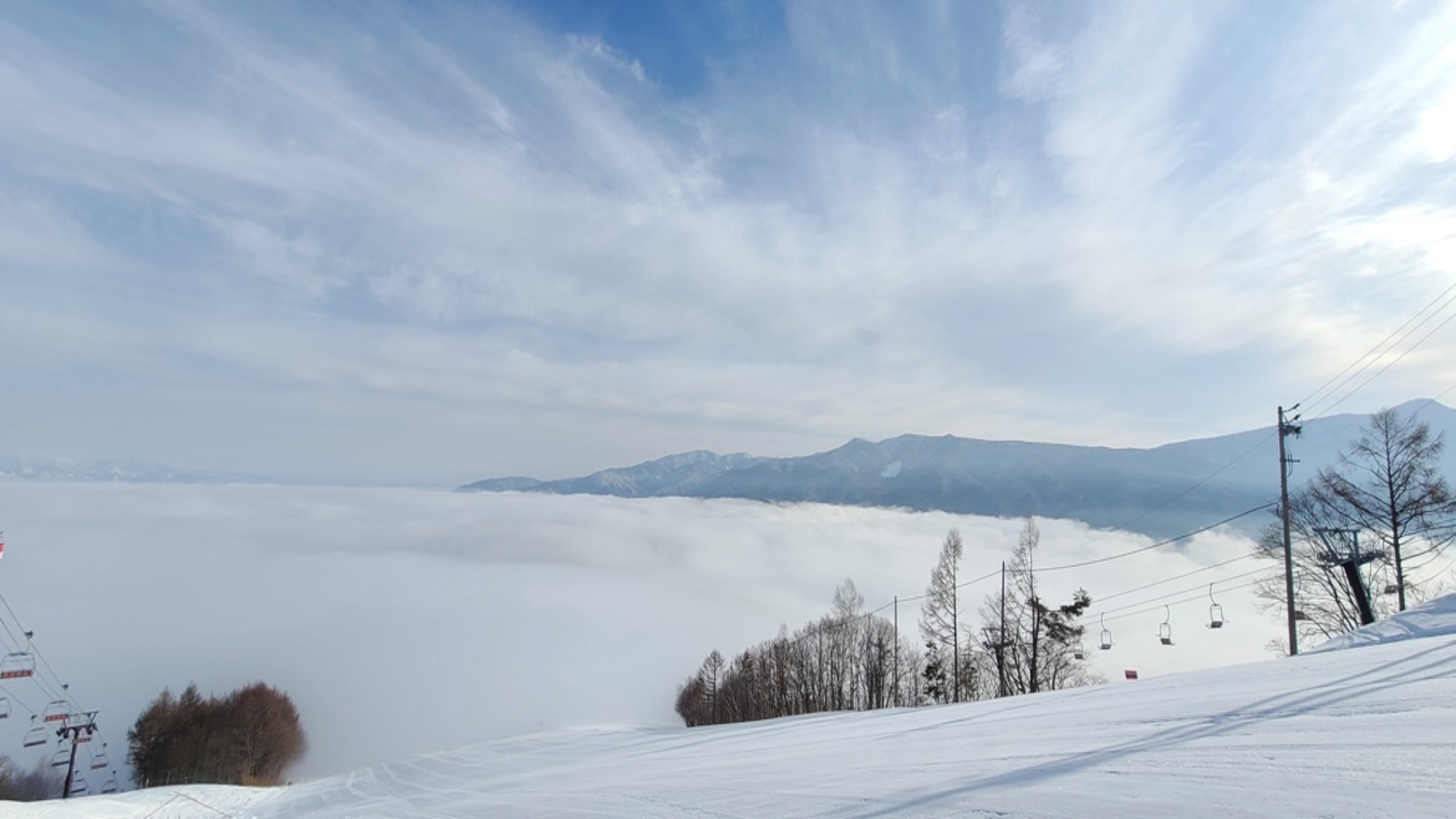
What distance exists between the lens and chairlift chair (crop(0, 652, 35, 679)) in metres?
32.6

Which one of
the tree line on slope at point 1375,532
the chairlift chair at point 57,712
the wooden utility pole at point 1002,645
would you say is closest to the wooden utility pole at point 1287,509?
the tree line on slope at point 1375,532

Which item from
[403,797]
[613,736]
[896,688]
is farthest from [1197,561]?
[403,797]

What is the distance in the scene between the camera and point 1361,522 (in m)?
29.1

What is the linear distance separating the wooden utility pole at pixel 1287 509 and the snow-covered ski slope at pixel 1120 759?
4527mm

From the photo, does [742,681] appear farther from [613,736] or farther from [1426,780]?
[1426,780]

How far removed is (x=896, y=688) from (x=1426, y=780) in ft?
200

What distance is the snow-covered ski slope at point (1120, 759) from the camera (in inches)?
221

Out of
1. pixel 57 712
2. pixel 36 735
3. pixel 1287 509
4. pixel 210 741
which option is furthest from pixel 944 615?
pixel 210 741

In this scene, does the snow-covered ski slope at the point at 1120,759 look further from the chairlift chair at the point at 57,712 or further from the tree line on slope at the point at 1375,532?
the chairlift chair at the point at 57,712

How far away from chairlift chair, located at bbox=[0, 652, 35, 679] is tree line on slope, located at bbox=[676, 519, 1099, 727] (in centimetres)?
4494

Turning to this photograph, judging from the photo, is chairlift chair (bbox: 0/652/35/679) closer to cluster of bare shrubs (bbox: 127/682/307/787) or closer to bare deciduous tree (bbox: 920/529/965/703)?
bare deciduous tree (bbox: 920/529/965/703)

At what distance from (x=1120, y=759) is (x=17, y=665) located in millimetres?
50668

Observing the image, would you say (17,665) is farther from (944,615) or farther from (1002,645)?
(1002,645)

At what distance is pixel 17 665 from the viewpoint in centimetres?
3572
